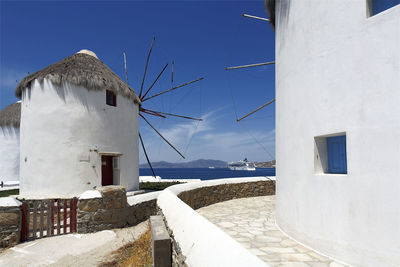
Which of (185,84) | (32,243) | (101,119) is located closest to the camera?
(32,243)

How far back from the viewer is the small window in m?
13.1

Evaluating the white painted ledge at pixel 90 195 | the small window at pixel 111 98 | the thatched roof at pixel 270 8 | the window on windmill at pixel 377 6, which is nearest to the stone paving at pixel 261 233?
the white painted ledge at pixel 90 195

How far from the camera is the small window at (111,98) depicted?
13110 mm

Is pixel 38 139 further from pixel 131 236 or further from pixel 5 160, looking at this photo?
pixel 5 160

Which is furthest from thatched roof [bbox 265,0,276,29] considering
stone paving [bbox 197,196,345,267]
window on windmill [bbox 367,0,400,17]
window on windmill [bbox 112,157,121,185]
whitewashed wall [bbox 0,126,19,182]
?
whitewashed wall [bbox 0,126,19,182]

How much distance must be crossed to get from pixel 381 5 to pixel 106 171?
11976 mm

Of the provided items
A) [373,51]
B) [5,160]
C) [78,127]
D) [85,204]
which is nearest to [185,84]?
[78,127]

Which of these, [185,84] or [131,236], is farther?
[185,84]

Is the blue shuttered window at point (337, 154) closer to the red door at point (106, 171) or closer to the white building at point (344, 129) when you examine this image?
A: the white building at point (344, 129)

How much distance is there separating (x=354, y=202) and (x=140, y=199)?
275 inches

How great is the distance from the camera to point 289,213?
17.4ft

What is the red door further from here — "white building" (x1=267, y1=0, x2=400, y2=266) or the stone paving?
"white building" (x1=267, y1=0, x2=400, y2=266)

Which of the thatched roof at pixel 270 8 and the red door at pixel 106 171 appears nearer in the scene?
the thatched roof at pixel 270 8

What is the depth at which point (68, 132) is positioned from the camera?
1155 centimetres
